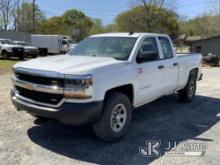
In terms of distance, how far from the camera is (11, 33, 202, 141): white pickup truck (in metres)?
4.82

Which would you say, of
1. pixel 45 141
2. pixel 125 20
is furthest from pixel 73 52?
pixel 125 20

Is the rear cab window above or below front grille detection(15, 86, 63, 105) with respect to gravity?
above

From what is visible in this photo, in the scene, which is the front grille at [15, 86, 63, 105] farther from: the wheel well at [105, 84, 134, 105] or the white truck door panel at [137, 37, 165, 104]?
the white truck door panel at [137, 37, 165, 104]

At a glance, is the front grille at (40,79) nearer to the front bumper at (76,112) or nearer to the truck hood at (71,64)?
the truck hood at (71,64)

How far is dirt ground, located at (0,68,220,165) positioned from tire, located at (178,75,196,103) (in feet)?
2.66

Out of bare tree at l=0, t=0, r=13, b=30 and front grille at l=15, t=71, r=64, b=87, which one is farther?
bare tree at l=0, t=0, r=13, b=30

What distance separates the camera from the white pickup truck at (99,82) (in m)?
4.82

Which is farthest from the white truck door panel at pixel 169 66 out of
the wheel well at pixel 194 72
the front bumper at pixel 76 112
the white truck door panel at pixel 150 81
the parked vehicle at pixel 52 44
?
the parked vehicle at pixel 52 44

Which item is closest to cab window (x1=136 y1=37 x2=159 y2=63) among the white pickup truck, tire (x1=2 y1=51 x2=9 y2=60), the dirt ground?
the white pickup truck

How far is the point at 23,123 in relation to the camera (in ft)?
20.8

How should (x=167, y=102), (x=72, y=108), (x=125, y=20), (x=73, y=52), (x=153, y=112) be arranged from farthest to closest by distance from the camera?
(x=125, y=20)
(x=167, y=102)
(x=153, y=112)
(x=73, y=52)
(x=72, y=108)

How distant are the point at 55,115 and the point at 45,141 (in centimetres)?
77

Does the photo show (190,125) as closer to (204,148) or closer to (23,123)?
(204,148)

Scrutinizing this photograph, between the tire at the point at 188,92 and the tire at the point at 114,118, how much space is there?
3.44 meters
